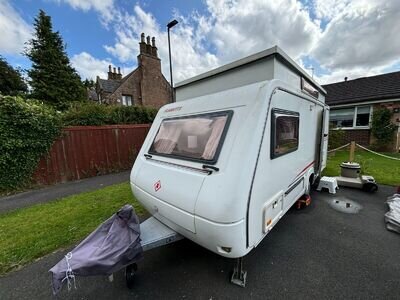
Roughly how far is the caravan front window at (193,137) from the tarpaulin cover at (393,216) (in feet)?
11.7

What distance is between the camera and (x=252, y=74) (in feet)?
8.50

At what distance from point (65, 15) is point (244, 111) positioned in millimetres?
9355

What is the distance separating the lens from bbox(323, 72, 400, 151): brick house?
10.0 m

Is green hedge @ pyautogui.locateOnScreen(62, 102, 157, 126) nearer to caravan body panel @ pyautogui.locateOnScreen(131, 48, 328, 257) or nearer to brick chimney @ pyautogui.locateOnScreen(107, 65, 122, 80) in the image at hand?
caravan body panel @ pyautogui.locateOnScreen(131, 48, 328, 257)

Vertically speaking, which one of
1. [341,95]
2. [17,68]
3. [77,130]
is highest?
[17,68]

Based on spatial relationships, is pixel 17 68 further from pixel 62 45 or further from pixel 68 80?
pixel 68 80

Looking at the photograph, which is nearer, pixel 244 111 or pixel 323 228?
pixel 244 111

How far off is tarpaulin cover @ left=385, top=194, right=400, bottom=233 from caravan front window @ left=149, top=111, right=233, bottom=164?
357cm

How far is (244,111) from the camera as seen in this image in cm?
200

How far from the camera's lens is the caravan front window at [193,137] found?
2.08m

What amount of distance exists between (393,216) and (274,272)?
2.81 metres

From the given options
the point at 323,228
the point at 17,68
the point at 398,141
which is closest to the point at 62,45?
the point at 17,68

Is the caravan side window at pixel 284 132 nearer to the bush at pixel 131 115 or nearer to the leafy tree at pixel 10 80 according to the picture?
the bush at pixel 131 115

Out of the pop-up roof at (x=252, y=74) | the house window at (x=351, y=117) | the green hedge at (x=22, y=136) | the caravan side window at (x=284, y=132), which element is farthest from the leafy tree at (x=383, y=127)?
the green hedge at (x=22, y=136)
